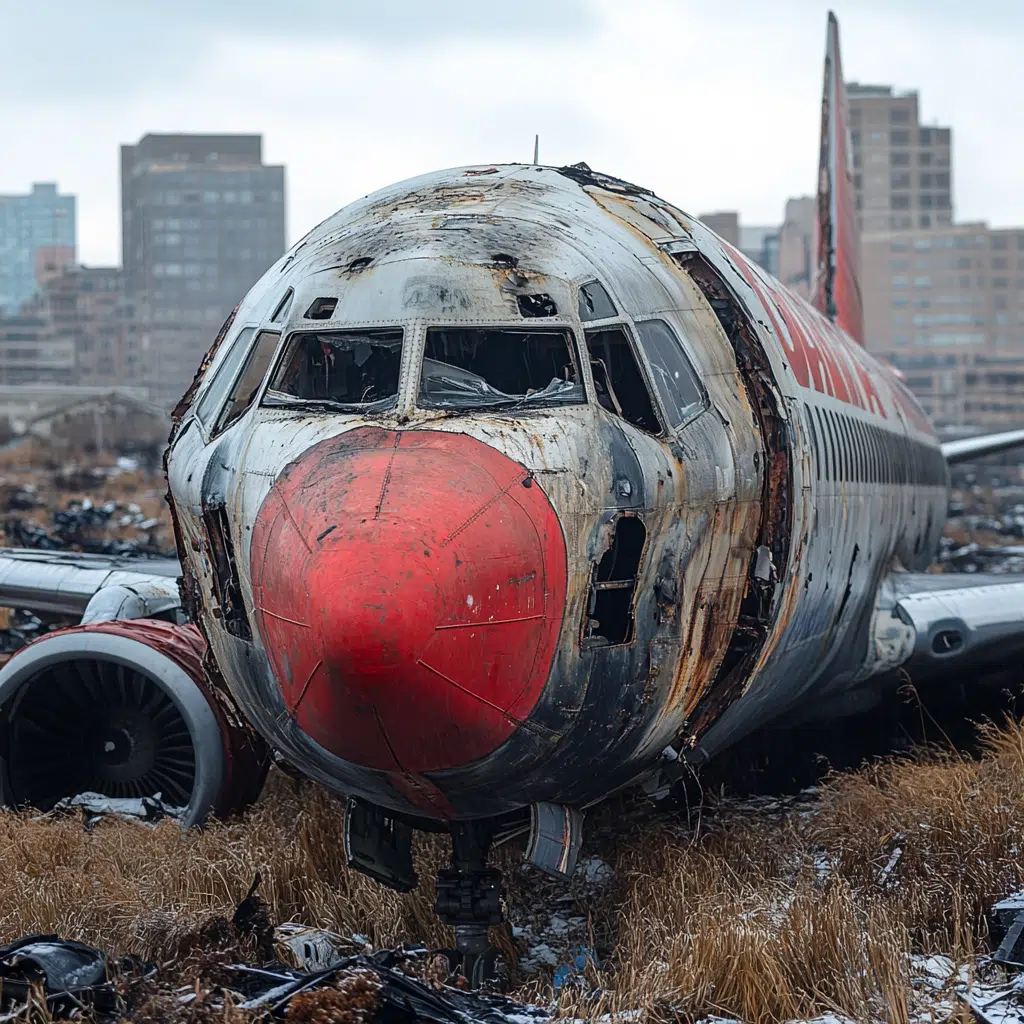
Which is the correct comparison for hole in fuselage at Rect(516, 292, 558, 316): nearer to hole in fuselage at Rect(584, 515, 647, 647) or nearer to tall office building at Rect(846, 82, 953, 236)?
hole in fuselage at Rect(584, 515, 647, 647)

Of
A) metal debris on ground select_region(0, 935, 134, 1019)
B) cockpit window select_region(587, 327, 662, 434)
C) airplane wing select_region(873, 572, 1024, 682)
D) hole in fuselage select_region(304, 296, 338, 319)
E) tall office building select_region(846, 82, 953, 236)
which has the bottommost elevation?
metal debris on ground select_region(0, 935, 134, 1019)

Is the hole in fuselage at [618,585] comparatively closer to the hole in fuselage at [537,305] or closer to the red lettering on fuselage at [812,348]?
the hole in fuselage at [537,305]

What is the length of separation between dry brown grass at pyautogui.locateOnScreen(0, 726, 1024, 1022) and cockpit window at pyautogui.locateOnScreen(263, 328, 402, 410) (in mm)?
2341

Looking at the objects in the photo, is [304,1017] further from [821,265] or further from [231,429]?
[821,265]

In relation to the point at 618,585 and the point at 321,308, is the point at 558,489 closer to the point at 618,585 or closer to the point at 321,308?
the point at 618,585

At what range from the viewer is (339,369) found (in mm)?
6660

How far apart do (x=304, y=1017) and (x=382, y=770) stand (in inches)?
35.0

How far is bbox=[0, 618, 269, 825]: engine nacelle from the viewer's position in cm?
862

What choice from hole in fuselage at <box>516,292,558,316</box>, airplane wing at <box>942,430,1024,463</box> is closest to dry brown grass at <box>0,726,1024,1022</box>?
hole in fuselage at <box>516,292,558,316</box>

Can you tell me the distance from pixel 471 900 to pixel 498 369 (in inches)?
89.9

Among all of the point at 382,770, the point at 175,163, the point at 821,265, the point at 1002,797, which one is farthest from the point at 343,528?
the point at 175,163

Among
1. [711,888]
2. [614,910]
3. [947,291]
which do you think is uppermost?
[947,291]

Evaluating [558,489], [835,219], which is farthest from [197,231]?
[558,489]

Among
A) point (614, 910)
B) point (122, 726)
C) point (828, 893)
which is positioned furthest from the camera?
point (122, 726)
